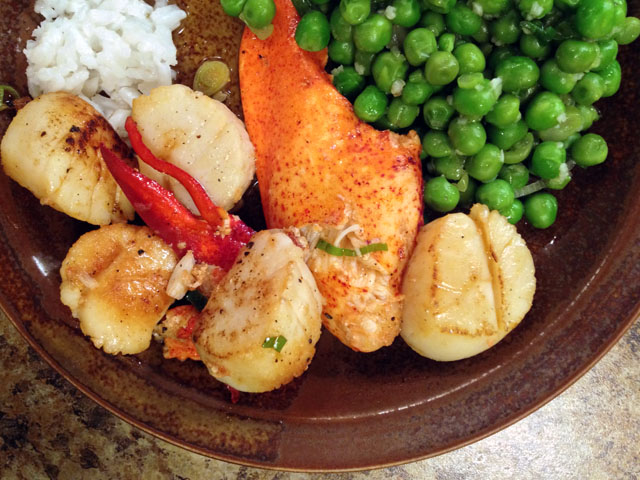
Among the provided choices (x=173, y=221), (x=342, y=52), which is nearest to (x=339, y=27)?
(x=342, y=52)

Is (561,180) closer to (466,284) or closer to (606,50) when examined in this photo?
(606,50)

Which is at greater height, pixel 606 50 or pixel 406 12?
pixel 406 12

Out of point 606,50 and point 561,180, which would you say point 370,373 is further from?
point 606,50

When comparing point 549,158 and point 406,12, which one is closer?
point 406,12

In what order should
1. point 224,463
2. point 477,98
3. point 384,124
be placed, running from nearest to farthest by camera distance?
point 477,98, point 384,124, point 224,463

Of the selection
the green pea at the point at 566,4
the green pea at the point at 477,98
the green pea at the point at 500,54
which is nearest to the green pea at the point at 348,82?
the green pea at the point at 477,98

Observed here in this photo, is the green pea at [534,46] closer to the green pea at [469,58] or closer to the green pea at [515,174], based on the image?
the green pea at [469,58]

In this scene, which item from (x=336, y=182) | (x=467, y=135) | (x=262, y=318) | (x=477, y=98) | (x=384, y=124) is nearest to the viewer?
(x=262, y=318)

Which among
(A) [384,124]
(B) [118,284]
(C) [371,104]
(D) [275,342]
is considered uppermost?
→ (C) [371,104]
